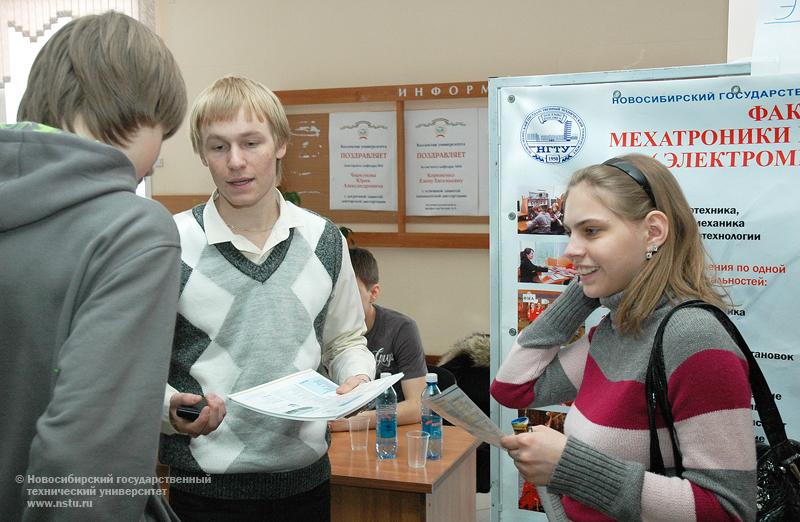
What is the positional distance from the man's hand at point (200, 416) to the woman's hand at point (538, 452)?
605mm

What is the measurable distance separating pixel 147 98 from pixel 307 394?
83cm

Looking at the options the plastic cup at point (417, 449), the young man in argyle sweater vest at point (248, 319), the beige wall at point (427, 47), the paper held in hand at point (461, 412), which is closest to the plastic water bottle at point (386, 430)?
the plastic cup at point (417, 449)

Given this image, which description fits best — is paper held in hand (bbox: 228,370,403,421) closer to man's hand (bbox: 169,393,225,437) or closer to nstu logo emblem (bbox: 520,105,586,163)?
man's hand (bbox: 169,393,225,437)

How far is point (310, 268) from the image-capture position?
1.84 m

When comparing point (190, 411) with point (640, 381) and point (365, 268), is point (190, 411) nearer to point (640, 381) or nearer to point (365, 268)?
point (640, 381)

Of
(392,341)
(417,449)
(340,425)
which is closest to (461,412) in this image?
(417,449)

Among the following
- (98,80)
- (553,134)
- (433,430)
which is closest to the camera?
(98,80)

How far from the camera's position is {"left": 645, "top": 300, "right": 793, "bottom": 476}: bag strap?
136cm

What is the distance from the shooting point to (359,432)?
105 inches

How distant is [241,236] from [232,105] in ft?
1.04

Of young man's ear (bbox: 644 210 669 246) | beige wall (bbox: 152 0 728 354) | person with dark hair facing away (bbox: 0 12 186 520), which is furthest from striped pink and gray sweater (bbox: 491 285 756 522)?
beige wall (bbox: 152 0 728 354)

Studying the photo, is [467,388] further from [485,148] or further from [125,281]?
[125,281]

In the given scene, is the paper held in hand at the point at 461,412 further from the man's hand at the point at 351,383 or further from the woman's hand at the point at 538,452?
the man's hand at the point at 351,383

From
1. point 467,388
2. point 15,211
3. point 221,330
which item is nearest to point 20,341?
point 15,211
